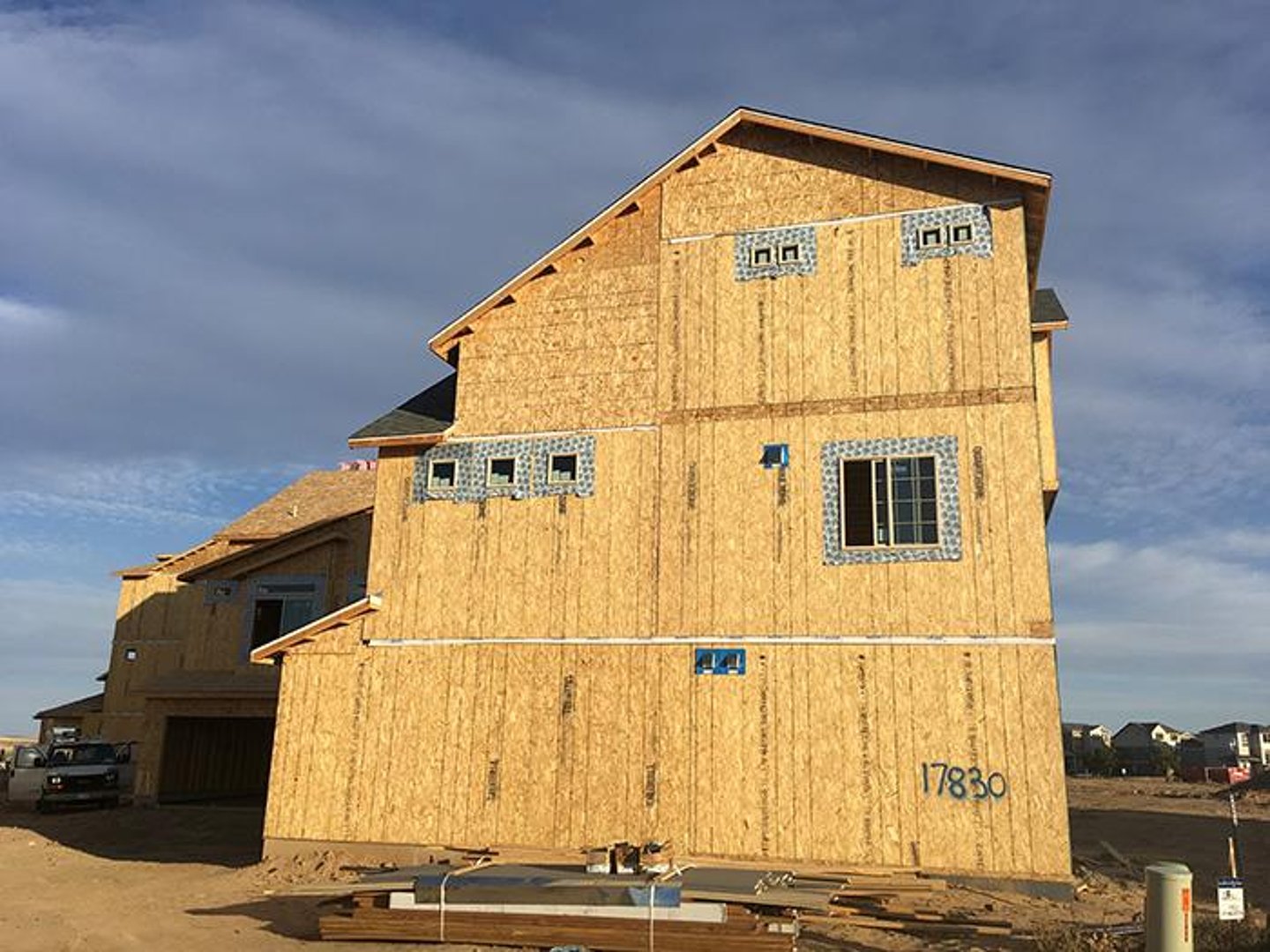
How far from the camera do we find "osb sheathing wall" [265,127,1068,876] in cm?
1680

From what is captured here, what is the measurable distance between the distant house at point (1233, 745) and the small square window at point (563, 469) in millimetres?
86740

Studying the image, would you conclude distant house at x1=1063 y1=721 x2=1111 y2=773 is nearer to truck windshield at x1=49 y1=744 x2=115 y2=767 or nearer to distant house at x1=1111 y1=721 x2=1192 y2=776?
distant house at x1=1111 y1=721 x2=1192 y2=776

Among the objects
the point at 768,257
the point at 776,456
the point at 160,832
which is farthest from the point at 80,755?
the point at 768,257

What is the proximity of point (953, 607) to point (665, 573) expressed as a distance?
17.0 ft

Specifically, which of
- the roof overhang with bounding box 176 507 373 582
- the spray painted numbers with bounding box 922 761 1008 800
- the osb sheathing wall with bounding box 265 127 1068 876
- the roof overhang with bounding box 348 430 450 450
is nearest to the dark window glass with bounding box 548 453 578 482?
the osb sheathing wall with bounding box 265 127 1068 876

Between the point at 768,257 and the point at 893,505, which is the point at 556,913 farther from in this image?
the point at 768,257

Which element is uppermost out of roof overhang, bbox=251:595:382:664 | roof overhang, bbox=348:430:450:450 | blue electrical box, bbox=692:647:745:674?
roof overhang, bbox=348:430:450:450

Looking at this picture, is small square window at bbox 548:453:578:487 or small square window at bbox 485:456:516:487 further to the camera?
small square window at bbox 485:456:516:487

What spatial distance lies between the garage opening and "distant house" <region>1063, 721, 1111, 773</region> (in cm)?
6439

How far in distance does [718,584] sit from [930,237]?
7.71m

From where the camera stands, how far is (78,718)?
4297 centimetres

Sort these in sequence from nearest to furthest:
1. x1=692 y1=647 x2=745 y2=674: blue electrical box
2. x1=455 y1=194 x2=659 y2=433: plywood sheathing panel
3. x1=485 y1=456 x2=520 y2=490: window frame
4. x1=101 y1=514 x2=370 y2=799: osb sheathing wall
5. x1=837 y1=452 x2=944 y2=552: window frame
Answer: x1=837 y1=452 x2=944 y2=552: window frame → x1=692 y1=647 x2=745 y2=674: blue electrical box → x1=455 y1=194 x2=659 y2=433: plywood sheathing panel → x1=485 y1=456 x2=520 y2=490: window frame → x1=101 y1=514 x2=370 y2=799: osb sheathing wall

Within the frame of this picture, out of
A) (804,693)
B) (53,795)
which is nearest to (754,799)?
(804,693)

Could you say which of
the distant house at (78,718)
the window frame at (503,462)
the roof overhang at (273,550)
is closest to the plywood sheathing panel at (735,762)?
the window frame at (503,462)
